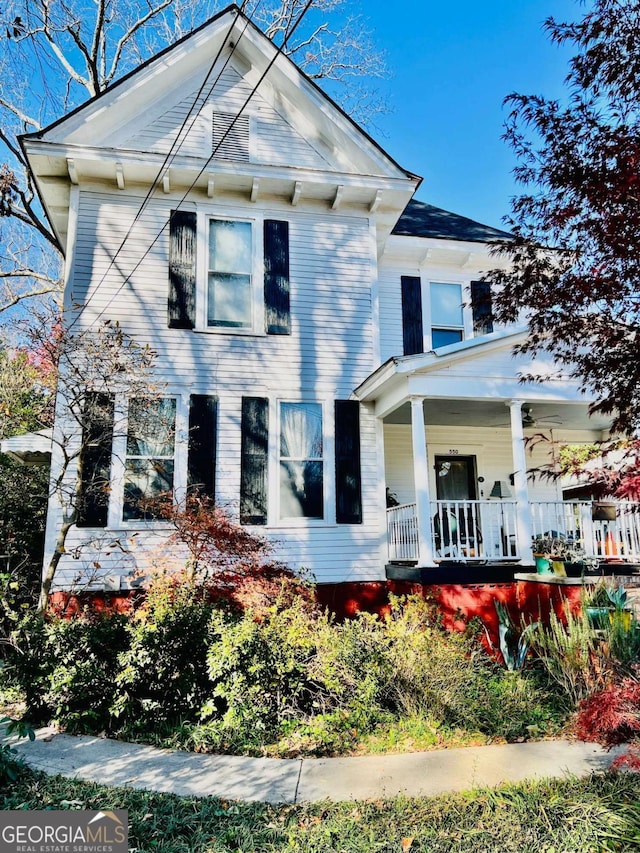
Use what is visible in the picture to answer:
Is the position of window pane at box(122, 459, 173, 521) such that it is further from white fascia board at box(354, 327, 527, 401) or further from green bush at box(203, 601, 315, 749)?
white fascia board at box(354, 327, 527, 401)

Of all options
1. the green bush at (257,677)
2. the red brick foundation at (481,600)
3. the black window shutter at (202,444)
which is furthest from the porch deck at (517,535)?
the green bush at (257,677)

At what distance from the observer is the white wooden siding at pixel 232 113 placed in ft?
30.9

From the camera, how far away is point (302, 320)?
378 inches

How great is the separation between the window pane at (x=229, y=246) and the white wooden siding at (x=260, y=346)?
0.37m

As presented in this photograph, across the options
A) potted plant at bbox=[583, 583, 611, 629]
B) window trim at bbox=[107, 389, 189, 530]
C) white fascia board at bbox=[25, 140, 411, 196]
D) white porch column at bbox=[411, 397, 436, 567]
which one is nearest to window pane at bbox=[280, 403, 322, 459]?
window trim at bbox=[107, 389, 189, 530]

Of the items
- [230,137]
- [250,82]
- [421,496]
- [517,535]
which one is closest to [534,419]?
[517,535]

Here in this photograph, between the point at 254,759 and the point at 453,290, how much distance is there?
879 cm

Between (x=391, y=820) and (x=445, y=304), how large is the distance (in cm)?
902

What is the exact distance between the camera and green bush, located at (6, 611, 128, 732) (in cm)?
569

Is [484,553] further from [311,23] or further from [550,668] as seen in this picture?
[311,23]

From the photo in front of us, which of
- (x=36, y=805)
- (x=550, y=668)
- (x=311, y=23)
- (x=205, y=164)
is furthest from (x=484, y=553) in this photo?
(x=311, y=23)

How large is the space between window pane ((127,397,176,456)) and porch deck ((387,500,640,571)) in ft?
11.9

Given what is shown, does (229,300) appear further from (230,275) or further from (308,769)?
(308,769)

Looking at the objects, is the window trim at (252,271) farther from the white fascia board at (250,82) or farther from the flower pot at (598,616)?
the flower pot at (598,616)
